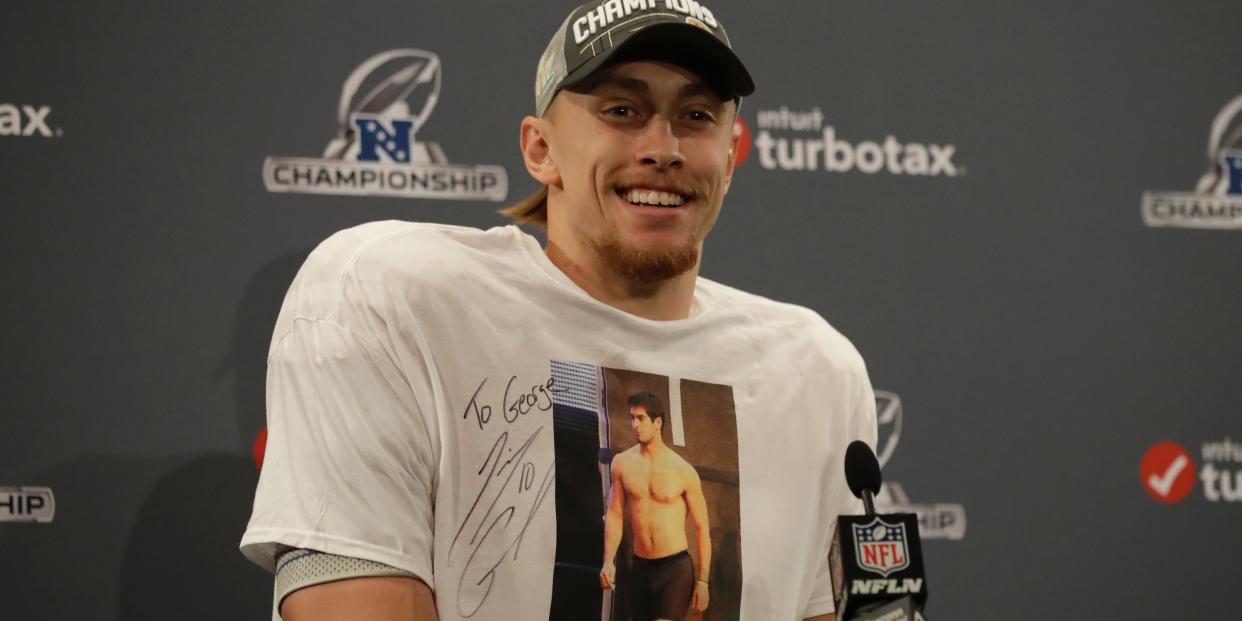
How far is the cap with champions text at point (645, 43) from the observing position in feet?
4.95

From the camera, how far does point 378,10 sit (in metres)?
2.04

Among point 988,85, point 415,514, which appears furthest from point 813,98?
point 415,514

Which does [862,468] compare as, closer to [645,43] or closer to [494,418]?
[494,418]

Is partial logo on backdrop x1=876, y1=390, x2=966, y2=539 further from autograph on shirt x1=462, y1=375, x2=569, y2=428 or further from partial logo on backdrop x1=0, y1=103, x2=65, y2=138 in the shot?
partial logo on backdrop x1=0, y1=103, x2=65, y2=138

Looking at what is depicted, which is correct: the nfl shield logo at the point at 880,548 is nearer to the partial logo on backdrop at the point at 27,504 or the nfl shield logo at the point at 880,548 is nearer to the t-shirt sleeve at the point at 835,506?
the t-shirt sleeve at the point at 835,506

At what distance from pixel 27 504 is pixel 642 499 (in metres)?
0.90

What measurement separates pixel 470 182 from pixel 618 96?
1.82 ft

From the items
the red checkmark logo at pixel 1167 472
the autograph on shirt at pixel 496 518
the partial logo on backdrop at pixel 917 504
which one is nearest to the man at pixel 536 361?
the autograph on shirt at pixel 496 518

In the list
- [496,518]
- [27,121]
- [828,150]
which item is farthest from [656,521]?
[27,121]

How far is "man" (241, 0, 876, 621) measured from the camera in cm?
134

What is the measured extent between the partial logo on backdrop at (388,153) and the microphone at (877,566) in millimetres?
1074

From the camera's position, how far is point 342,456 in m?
1.33

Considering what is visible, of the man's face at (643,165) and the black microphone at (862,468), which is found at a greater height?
the man's face at (643,165)

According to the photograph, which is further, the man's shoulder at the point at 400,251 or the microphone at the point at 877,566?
the man's shoulder at the point at 400,251
